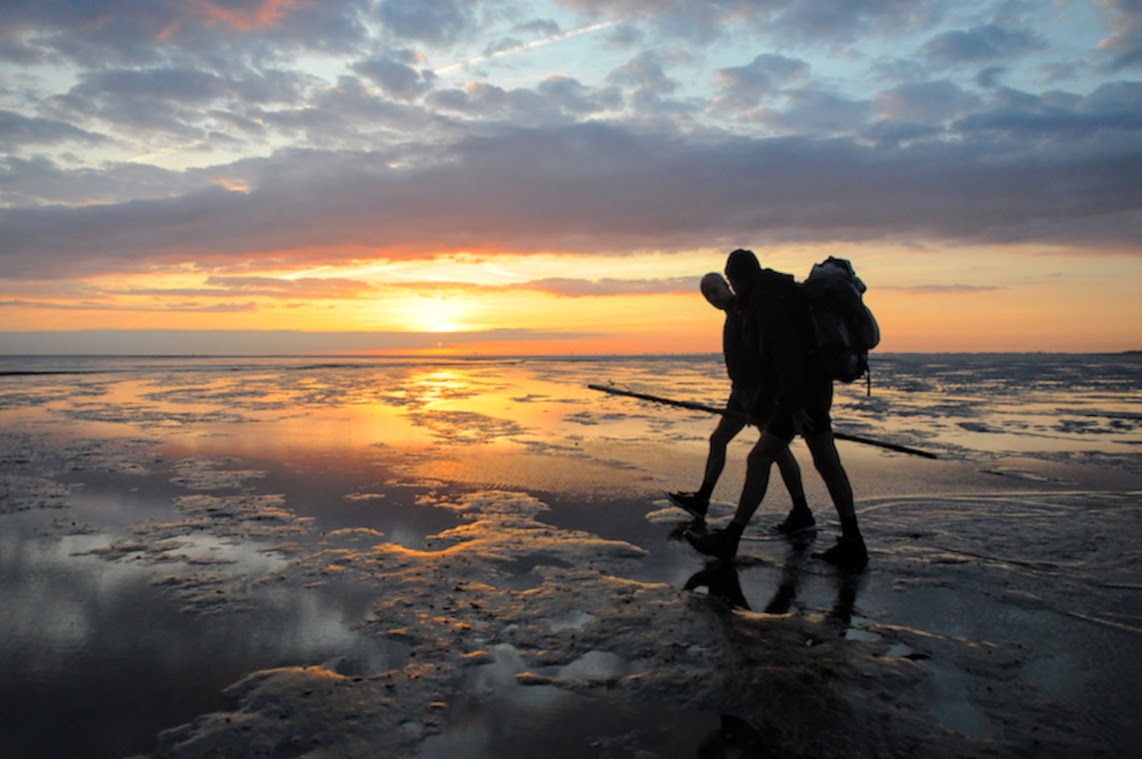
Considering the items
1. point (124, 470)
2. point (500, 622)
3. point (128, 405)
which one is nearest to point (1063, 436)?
point (500, 622)

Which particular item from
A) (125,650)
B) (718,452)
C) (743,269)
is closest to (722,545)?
(718,452)

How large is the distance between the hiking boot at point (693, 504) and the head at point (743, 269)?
7.04ft

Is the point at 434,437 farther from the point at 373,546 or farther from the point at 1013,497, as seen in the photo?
the point at 1013,497

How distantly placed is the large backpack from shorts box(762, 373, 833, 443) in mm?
109

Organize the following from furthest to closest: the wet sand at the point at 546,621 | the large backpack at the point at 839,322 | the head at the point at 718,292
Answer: the head at the point at 718,292 < the large backpack at the point at 839,322 < the wet sand at the point at 546,621

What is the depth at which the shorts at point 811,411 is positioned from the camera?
468 cm

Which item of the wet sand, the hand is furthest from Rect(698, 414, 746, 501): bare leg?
the hand

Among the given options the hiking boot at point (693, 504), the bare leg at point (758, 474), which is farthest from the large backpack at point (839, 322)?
the hiking boot at point (693, 504)

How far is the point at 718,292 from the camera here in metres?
6.16

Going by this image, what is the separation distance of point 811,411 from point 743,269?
1.20 meters

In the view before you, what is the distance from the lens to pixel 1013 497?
6805mm

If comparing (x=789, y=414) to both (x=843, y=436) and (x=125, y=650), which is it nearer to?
(x=843, y=436)

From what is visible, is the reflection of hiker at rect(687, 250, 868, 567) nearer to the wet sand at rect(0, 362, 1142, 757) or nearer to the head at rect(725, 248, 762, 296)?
the head at rect(725, 248, 762, 296)

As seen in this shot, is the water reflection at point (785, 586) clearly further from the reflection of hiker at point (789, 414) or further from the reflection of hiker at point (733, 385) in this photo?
the reflection of hiker at point (733, 385)
